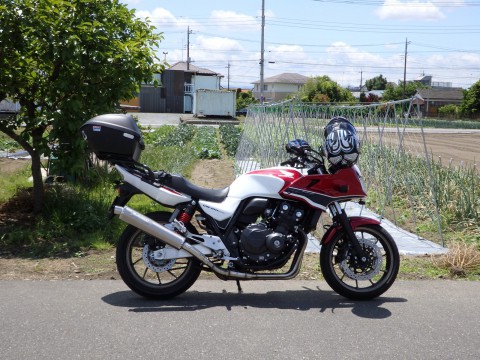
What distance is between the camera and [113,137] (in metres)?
5.04

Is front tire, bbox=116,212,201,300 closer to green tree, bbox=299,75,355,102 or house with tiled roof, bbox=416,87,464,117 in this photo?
green tree, bbox=299,75,355,102

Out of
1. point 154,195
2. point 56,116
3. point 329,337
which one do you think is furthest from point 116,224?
point 329,337

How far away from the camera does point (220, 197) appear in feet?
17.0

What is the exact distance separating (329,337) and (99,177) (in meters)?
5.57

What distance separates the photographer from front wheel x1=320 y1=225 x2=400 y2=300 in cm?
515

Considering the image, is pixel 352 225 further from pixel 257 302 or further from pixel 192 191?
pixel 192 191

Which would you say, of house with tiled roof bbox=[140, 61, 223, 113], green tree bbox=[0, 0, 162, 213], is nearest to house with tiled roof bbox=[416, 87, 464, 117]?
house with tiled roof bbox=[140, 61, 223, 113]

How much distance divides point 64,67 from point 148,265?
379cm

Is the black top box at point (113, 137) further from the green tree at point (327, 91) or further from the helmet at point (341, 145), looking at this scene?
the green tree at point (327, 91)

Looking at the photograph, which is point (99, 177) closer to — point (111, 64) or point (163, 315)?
point (111, 64)

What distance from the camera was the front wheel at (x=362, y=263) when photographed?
515 cm

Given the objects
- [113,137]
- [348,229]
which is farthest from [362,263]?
[113,137]

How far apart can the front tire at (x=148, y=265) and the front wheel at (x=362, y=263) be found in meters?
1.18

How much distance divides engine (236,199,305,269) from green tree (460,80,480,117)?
63.7 meters
